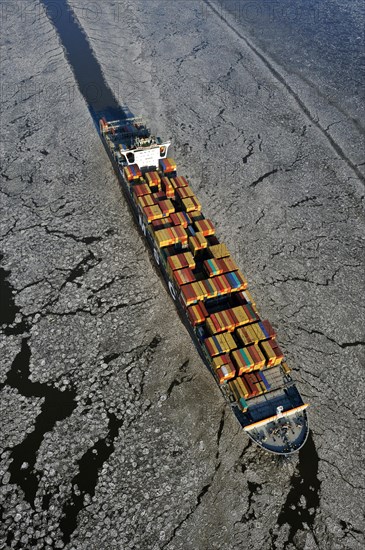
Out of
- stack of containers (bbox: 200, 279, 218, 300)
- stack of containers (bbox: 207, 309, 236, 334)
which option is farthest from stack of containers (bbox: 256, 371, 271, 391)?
stack of containers (bbox: 200, 279, 218, 300)

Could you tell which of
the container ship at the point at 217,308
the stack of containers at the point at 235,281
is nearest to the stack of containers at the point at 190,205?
the container ship at the point at 217,308

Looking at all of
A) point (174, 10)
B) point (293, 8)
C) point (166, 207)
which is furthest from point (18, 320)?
point (293, 8)

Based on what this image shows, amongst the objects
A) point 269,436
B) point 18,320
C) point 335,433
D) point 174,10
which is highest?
point 174,10

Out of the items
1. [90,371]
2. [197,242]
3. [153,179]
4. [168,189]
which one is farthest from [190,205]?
[90,371]

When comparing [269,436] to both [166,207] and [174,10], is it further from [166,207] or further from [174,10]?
[174,10]

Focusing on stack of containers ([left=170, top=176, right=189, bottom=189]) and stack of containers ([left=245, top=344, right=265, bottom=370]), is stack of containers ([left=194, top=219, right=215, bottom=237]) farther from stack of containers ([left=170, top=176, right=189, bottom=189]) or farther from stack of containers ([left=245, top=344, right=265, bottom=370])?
stack of containers ([left=245, top=344, right=265, bottom=370])

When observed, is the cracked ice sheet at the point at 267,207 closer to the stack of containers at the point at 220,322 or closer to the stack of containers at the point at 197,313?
the stack of containers at the point at 197,313
